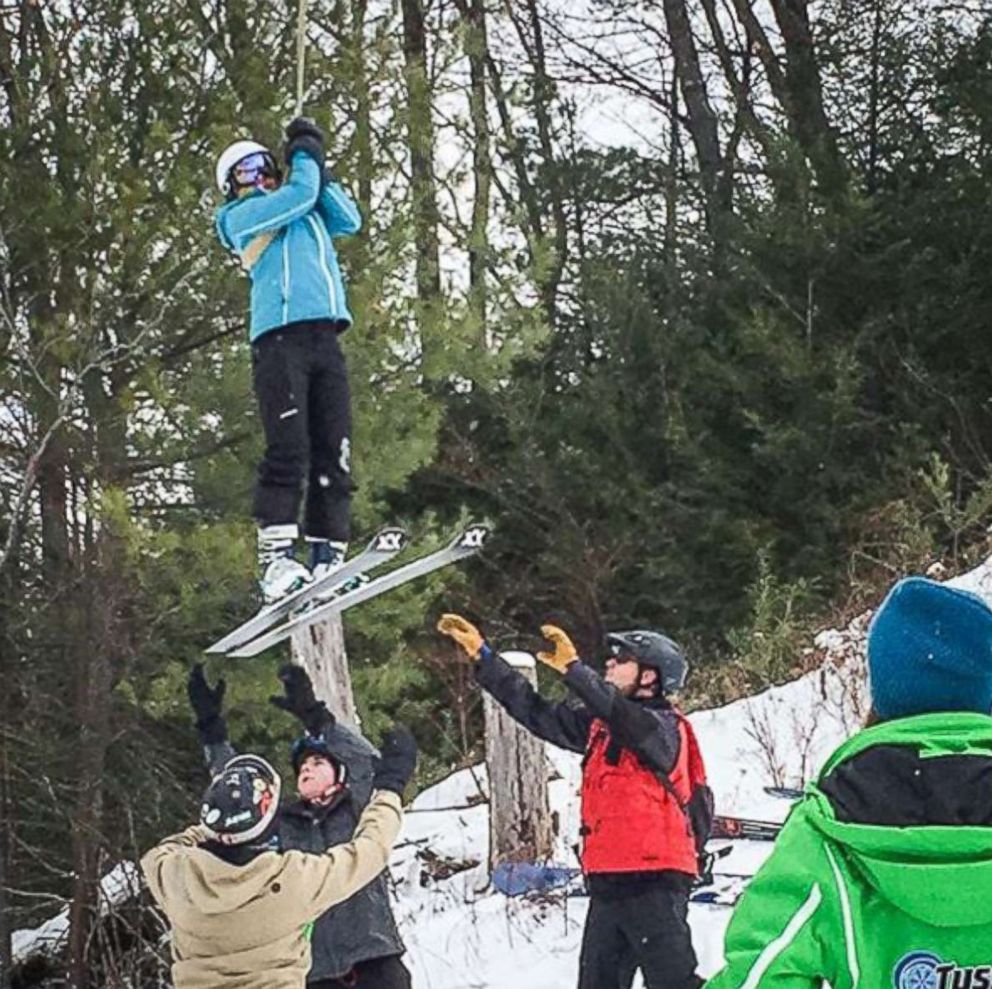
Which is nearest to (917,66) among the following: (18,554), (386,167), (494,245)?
(494,245)

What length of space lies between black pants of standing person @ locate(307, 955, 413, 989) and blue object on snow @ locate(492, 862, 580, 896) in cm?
212

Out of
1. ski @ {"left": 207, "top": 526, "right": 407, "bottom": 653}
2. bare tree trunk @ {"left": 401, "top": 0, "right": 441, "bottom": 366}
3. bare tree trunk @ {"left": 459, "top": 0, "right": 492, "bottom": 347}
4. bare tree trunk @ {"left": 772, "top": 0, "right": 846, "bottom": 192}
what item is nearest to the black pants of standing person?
ski @ {"left": 207, "top": 526, "right": 407, "bottom": 653}

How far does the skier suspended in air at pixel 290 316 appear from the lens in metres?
5.40

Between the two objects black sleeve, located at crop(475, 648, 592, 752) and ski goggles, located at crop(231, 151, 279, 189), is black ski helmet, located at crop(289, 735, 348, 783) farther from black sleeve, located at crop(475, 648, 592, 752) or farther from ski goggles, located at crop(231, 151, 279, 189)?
ski goggles, located at crop(231, 151, 279, 189)

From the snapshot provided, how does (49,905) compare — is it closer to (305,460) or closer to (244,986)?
(305,460)

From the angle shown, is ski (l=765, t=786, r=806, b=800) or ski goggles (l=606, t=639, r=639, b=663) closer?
ski goggles (l=606, t=639, r=639, b=663)

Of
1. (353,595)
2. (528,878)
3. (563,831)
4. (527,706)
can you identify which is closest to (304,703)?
(527,706)

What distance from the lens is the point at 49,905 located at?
10.1 metres

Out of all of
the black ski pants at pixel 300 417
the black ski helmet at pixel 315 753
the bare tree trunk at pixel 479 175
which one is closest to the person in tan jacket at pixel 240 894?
the black ski helmet at pixel 315 753

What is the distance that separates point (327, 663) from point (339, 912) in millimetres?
3069

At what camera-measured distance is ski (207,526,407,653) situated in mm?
5496

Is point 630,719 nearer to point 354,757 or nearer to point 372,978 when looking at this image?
point 354,757

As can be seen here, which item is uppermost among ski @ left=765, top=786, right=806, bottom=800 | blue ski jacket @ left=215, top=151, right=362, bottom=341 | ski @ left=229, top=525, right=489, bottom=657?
blue ski jacket @ left=215, top=151, right=362, bottom=341

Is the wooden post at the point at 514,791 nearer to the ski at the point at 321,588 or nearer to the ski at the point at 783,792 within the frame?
the ski at the point at 783,792
